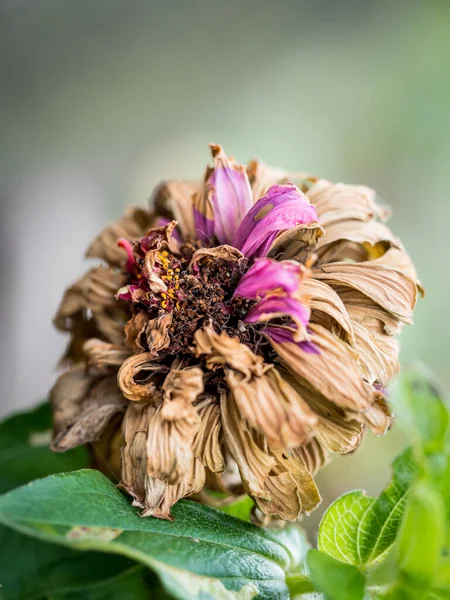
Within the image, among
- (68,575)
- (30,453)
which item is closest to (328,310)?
(68,575)

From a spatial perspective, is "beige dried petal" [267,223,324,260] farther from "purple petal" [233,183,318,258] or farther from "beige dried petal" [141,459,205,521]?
"beige dried petal" [141,459,205,521]

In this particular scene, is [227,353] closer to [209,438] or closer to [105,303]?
[209,438]

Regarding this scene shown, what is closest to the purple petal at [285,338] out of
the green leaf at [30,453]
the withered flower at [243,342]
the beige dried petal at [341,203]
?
the withered flower at [243,342]

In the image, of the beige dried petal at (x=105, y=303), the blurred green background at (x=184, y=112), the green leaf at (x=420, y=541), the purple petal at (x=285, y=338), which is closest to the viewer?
the green leaf at (x=420, y=541)

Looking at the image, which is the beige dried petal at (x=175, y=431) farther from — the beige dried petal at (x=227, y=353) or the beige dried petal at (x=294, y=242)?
the beige dried petal at (x=294, y=242)

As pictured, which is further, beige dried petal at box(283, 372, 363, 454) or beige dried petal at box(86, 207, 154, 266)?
beige dried petal at box(86, 207, 154, 266)

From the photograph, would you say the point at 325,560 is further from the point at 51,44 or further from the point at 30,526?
the point at 51,44

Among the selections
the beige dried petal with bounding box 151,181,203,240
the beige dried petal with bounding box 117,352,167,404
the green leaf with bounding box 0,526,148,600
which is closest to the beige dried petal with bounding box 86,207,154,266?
the beige dried petal with bounding box 151,181,203,240
